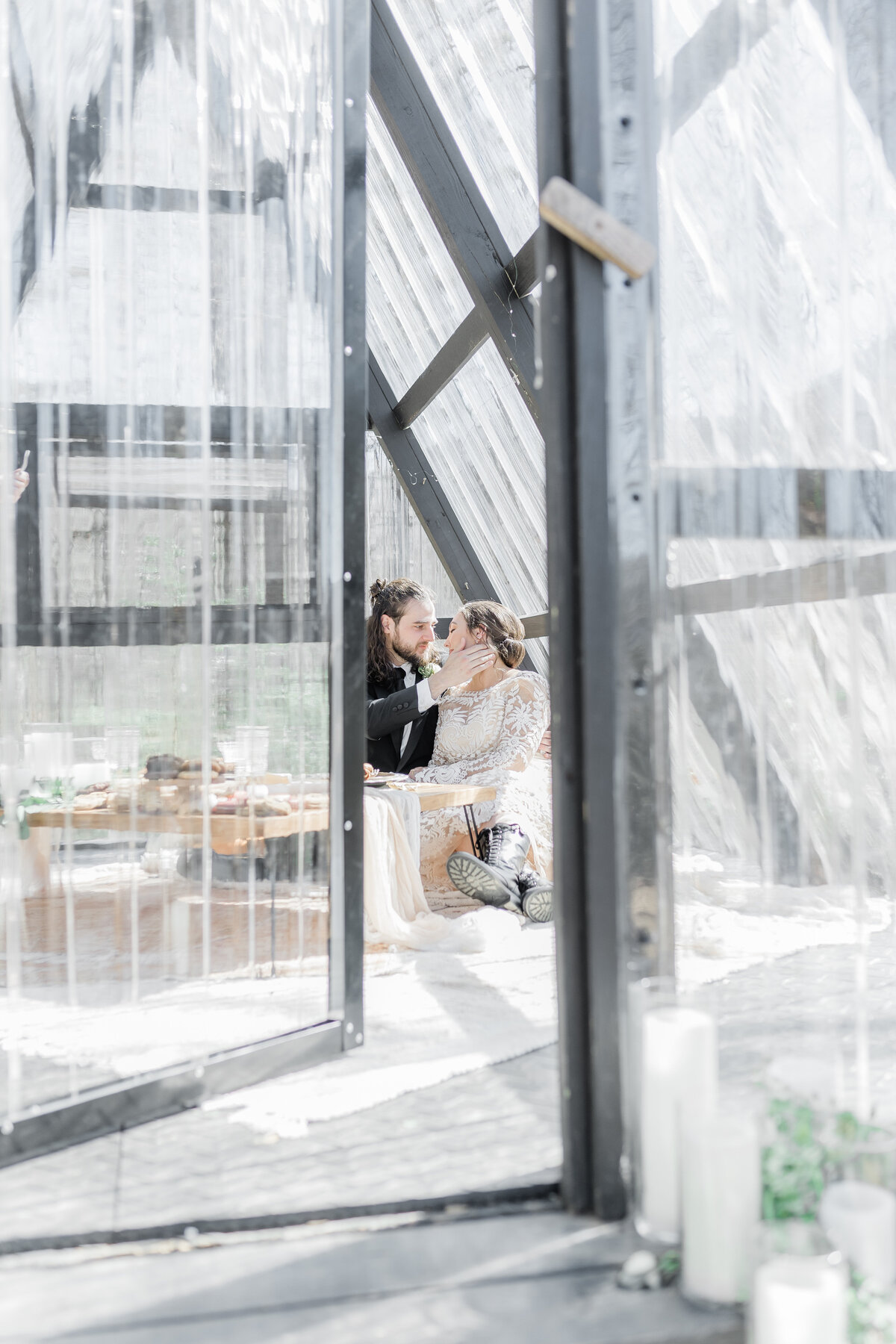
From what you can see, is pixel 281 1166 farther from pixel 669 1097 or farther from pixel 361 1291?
pixel 669 1097

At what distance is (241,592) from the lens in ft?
6.01

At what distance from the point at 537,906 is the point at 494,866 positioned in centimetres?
17

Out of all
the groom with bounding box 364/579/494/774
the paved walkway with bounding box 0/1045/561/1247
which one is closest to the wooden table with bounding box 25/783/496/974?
the paved walkway with bounding box 0/1045/561/1247

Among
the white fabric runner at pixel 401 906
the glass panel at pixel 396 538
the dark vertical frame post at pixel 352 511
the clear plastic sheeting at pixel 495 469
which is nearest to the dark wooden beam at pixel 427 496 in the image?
the clear plastic sheeting at pixel 495 469

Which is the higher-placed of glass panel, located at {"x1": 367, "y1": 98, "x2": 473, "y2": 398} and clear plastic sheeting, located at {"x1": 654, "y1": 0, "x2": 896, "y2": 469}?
glass panel, located at {"x1": 367, "y1": 98, "x2": 473, "y2": 398}

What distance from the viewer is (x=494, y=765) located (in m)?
3.23

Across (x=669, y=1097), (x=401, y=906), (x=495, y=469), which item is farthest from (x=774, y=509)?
(x=495, y=469)

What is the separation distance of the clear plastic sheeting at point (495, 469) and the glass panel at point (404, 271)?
24 centimetres

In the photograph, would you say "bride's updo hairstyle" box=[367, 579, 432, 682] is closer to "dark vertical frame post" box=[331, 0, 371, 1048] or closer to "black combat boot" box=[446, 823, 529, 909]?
"black combat boot" box=[446, 823, 529, 909]

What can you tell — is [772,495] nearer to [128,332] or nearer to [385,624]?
[128,332]

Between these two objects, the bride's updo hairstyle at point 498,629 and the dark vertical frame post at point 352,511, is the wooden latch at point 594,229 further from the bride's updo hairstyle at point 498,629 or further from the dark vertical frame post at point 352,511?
the bride's updo hairstyle at point 498,629

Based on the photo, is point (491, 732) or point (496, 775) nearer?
point (496, 775)

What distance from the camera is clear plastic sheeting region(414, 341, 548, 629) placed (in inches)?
172

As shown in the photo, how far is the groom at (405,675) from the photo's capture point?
127 inches
